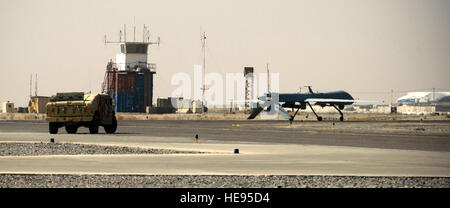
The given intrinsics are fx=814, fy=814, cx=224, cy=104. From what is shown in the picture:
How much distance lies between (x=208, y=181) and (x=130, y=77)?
380 ft

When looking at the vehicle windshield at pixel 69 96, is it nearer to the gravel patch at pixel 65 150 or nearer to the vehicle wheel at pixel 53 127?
the vehicle wheel at pixel 53 127

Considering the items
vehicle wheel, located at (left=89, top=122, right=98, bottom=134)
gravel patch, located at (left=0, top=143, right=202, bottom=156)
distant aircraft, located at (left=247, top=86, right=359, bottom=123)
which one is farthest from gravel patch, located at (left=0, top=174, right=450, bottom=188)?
distant aircraft, located at (left=247, top=86, right=359, bottom=123)

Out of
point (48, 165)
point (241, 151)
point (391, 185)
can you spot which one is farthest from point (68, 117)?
point (391, 185)

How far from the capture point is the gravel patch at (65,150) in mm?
31094

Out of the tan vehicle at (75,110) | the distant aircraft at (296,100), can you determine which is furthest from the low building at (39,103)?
the tan vehicle at (75,110)

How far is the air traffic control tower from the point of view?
13462cm

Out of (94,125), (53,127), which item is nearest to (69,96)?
(53,127)

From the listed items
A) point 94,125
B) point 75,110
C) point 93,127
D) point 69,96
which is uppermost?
point 69,96

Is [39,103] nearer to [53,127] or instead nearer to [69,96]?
[53,127]

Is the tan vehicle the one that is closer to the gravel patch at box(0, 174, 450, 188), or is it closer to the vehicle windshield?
the vehicle windshield

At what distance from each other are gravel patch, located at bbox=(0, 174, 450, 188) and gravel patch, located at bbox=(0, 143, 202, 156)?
32.8ft

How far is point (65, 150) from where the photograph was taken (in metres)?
32.6
